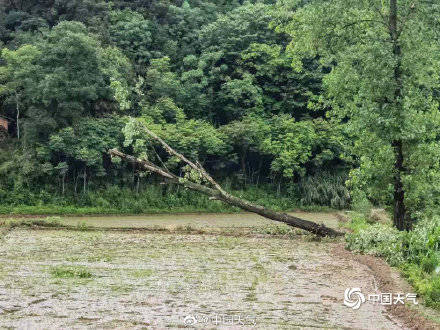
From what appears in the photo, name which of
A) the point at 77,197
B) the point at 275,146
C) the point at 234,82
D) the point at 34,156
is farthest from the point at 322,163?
the point at 34,156

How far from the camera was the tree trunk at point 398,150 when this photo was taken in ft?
42.1

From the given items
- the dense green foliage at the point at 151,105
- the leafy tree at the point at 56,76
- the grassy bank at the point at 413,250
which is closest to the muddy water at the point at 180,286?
the grassy bank at the point at 413,250

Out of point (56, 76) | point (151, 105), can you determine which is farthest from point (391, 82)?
point (151, 105)

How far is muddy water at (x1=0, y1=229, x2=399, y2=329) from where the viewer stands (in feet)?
22.3

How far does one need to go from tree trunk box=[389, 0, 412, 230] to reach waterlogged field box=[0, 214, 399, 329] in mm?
1921

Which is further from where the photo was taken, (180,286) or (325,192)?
(325,192)

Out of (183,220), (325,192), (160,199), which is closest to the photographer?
(183,220)

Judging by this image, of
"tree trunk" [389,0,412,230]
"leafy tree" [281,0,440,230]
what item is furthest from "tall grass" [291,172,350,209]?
"leafy tree" [281,0,440,230]

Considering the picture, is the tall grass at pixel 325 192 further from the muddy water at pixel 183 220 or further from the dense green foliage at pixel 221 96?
the muddy water at pixel 183 220

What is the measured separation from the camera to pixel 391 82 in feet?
41.7

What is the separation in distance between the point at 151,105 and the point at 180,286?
75.2ft

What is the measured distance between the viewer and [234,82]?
102 ft

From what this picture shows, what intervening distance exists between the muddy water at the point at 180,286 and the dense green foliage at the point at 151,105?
432 inches

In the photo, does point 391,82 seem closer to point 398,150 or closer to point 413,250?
point 398,150
